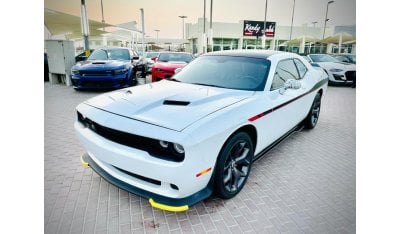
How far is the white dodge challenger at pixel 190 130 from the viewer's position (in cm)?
200

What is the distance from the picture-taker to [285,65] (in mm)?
3840

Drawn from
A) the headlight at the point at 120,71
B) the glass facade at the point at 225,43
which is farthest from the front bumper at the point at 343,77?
the glass facade at the point at 225,43

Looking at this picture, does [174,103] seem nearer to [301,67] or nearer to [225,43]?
[301,67]

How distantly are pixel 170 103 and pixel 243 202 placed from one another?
1314 mm

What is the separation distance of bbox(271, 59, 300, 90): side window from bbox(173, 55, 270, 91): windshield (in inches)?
7.0

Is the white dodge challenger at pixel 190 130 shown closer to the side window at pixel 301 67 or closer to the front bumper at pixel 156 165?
the front bumper at pixel 156 165

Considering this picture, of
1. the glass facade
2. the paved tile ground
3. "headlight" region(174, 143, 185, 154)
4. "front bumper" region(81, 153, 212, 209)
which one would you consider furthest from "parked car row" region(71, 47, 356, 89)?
the glass facade

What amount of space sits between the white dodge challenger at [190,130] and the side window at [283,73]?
21 millimetres

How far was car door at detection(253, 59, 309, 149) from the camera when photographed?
9.75 ft

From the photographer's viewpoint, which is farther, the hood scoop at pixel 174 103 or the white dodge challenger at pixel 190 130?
the hood scoop at pixel 174 103

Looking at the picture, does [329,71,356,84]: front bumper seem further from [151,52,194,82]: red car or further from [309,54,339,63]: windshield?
[151,52,194,82]: red car

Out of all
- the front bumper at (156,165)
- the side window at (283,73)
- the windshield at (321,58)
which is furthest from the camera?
the windshield at (321,58)

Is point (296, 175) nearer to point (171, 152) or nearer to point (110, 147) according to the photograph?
point (171, 152)
